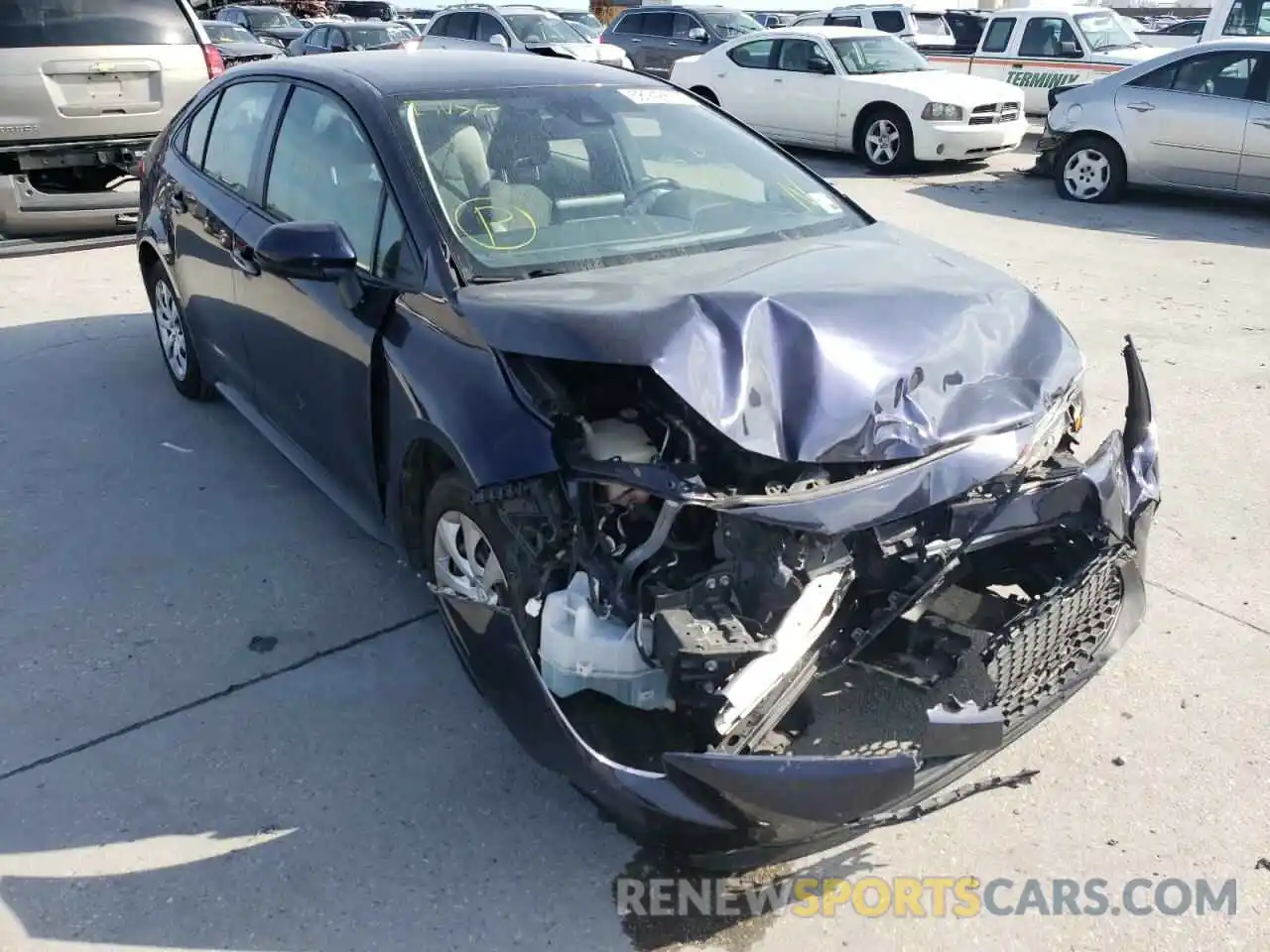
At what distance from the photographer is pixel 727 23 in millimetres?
18484

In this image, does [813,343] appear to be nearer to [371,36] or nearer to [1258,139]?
[1258,139]

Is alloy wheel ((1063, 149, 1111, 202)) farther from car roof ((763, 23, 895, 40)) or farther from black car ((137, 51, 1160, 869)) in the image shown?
black car ((137, 51, 1160, 869))

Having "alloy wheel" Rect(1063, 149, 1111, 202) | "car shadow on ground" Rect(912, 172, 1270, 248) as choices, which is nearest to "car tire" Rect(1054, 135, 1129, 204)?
"alloy wheel" Rect(1063, 149, 1111, 202)

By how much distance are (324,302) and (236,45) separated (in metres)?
19.6

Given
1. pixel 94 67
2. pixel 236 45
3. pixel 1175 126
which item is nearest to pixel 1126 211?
pixel 1175 126

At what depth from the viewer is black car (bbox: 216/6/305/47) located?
85.0ft

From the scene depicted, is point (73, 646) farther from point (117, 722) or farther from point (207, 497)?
point (207, 497)

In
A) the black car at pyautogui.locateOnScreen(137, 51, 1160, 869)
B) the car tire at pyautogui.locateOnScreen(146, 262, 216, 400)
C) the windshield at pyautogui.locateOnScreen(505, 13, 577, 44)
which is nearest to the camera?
the black car at pyautogui.locateOnScreen(137, 51, 1160, 869)

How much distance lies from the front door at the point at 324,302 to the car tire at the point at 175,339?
1124 millimetres

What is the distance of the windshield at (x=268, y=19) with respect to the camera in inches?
1055

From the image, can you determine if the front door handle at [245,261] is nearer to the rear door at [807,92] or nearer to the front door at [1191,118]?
the front door at [1191,118]

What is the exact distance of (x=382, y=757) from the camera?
3.11m

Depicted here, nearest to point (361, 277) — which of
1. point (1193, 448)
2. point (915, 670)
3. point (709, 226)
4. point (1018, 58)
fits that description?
point (709, 226)

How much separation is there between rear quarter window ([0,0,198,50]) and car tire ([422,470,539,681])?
270 inches
